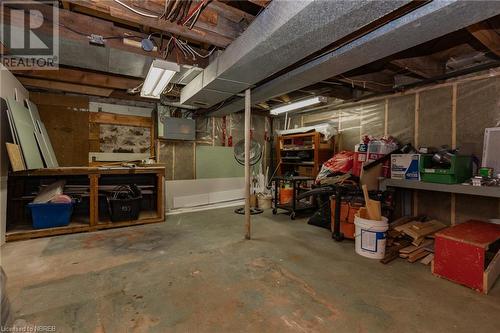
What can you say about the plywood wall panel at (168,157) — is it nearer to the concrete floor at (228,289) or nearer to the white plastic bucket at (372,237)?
the concrete floor at (228,289)

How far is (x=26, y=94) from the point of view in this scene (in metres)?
3.75

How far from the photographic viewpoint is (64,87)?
373cm

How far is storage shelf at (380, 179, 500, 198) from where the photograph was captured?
226 cm

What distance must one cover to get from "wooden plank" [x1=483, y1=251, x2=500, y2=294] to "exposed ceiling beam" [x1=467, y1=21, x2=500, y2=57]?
6.70 feet

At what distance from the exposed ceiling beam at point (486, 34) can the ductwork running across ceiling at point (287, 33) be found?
131 centimetres

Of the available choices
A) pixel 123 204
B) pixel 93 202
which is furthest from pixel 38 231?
pixel 123 204

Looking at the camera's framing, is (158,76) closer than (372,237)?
No

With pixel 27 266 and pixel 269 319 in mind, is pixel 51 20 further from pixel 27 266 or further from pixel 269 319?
pixel 269 319

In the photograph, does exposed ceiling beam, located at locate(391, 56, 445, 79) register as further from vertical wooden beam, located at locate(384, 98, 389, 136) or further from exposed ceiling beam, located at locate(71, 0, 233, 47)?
exposed ceiling beam, located at locate(71, 0, 233, 47)

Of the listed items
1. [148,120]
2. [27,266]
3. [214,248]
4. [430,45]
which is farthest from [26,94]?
[430,45]

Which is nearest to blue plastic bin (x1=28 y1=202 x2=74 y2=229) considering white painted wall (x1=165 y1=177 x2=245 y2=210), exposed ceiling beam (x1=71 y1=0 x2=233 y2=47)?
white painted wall (x1=165 y1=177 x2=245 y2=210)

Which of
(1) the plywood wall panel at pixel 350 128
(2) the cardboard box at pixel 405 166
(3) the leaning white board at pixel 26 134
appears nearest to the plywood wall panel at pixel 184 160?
(3) the leaning white board at pixel 26 134

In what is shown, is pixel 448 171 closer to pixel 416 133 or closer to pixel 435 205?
pixel 435 205

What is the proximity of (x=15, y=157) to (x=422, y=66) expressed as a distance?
5.11 meters
